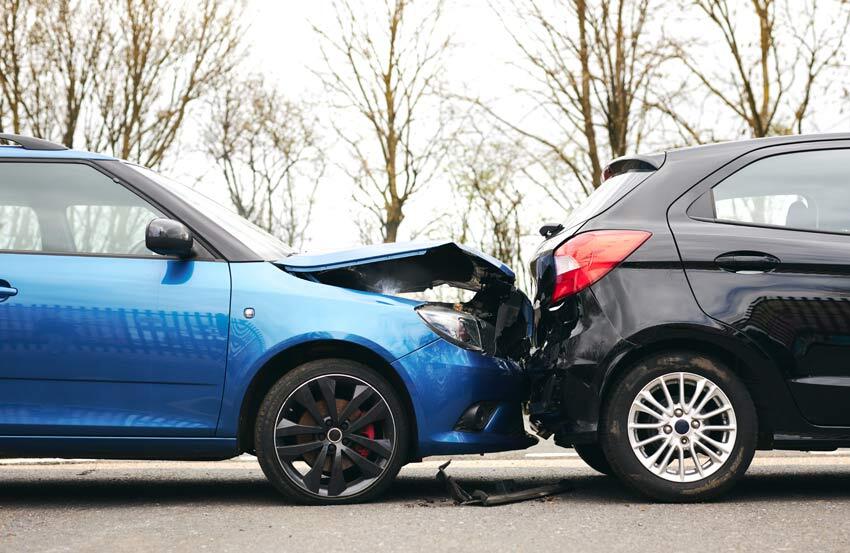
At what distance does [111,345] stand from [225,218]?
93 cm

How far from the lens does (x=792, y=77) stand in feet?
54.0

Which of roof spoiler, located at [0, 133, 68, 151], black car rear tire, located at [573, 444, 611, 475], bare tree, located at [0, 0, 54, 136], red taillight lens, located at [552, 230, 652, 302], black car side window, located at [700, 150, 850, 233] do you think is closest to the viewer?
red taillight lens, located at [552, 230, 652, 302]

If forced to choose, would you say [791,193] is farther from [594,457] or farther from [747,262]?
[594,457]

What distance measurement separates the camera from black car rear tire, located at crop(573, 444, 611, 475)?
5.71 metres

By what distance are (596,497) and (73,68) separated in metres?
16.5

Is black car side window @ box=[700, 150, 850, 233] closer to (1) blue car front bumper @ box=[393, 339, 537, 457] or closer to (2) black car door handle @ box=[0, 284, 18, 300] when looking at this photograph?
(1) blue car front bumper @ box=[393, 339, 537, 457]

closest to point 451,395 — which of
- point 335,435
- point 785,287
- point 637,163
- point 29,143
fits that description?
point 335,435

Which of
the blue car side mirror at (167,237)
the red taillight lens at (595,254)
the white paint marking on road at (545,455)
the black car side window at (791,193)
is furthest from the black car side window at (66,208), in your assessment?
the white paint marking on road at (545,455)

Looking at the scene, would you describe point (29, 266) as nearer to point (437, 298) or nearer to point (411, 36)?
point (437, 298)

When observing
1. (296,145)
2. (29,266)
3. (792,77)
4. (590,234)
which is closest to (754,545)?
(590,234)

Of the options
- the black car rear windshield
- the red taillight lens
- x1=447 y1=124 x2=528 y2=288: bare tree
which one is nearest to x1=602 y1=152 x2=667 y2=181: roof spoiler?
the black car rear windshield

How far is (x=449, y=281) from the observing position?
215 inches

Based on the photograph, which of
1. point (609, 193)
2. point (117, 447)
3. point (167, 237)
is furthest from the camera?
point (609, 193)

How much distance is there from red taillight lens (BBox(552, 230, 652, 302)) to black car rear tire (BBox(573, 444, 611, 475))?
1.27 meters
